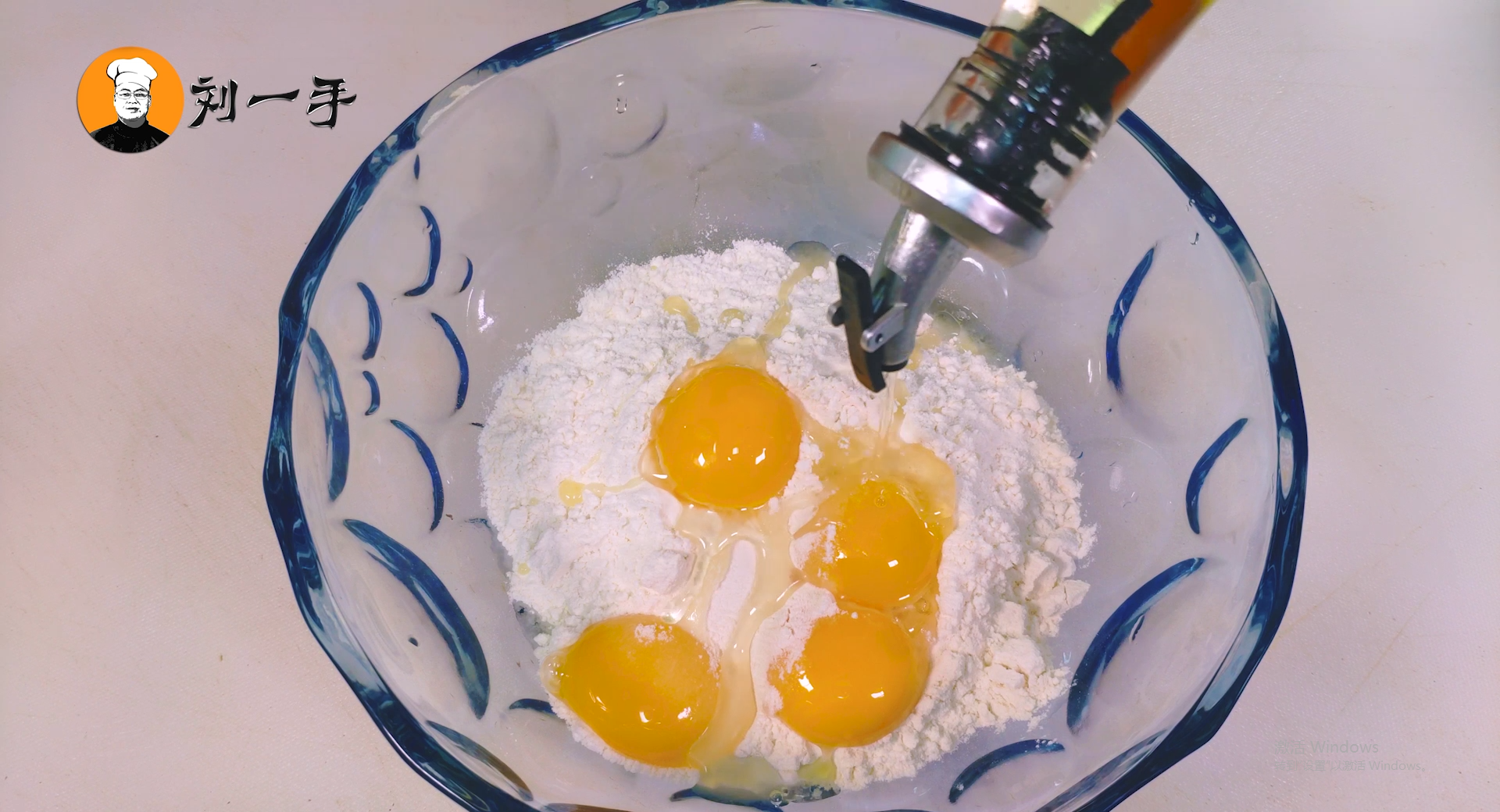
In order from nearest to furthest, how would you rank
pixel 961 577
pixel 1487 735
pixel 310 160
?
pixel 961 577, pixel 1487 735, pixel 310 160

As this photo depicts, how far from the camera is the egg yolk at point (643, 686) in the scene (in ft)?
3.72

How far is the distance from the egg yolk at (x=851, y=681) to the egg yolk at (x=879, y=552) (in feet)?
0.13

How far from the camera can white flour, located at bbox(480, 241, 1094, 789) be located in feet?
3.78

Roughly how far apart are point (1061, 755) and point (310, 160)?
1555mm

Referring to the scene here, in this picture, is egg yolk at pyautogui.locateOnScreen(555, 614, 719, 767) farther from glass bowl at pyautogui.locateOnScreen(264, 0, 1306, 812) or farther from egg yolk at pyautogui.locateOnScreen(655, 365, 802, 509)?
egg yolk at pyautogui.locateOnScreen(655, 365, 802, 509)

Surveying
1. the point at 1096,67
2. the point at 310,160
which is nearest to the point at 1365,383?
the point at 1096,67

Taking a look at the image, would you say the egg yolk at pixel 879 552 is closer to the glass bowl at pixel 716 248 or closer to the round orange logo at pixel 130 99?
the glass bowl at pixel 716 248

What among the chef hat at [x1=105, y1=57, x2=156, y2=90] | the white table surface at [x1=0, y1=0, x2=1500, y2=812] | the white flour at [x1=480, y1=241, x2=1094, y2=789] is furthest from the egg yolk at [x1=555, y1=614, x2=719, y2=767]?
the chef hat at [x1=105, y1=57, x2=156, y2=90]

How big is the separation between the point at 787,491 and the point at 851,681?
27cm

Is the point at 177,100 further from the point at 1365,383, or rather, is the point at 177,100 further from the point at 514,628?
the point at 1365,383

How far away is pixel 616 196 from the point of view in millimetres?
1425

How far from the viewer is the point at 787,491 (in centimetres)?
123

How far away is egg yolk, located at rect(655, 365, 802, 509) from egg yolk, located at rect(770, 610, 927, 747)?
0.21 m

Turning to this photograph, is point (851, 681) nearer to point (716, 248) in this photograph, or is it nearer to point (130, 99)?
point (716, 248)
